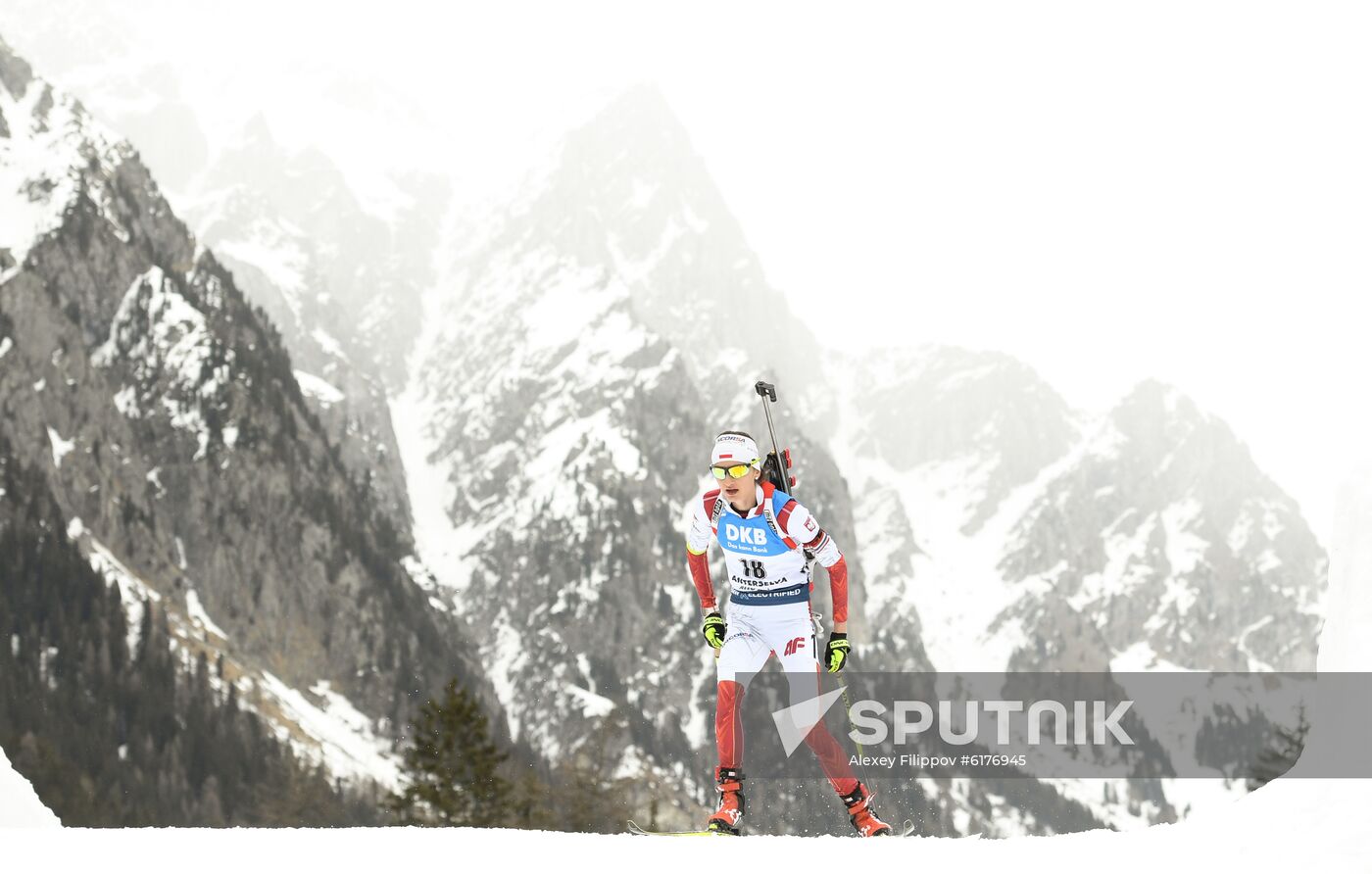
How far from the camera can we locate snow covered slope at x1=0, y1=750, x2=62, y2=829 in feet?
37.8

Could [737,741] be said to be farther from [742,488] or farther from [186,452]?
[186,452]

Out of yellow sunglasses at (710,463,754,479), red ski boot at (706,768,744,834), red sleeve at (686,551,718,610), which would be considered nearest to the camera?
red ski boot at (706,768,744,834)

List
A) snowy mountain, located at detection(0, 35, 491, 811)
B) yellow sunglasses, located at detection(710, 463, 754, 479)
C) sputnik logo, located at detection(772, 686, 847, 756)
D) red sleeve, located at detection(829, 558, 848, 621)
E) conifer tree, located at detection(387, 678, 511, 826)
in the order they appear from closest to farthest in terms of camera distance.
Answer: yellow sunglasses, located at detection(710, 463, 754, 479) → sputnik logo, located at detection(772, 686, 847, 756) → red sleeve, located at detection(829, 558, 848, 621) → conifer tree, located at detection(387, 678, 511, 826) → snowy mountain, located at detection(0, 35, 491, 811)

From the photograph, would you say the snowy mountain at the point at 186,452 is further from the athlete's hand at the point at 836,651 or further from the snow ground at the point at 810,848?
the snow ground at the point at 810,848

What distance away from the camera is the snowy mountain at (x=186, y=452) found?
136375mm

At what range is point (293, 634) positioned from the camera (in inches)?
5960

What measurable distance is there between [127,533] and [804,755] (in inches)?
3242

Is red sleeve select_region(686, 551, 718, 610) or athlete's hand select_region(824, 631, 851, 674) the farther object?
red sleeve select_region(686, 551, 718, 610)

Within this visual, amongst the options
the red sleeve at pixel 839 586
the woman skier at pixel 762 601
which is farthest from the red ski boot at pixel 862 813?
the red sleeve at pixel 839 586

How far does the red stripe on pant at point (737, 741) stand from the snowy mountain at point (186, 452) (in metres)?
121

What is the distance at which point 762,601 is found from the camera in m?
11.6

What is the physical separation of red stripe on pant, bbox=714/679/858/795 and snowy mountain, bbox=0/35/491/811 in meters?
121

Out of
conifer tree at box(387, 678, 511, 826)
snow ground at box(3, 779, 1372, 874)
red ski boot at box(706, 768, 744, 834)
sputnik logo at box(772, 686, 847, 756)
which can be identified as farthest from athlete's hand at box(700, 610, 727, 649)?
conifer tree at box(387, 678, 511, 826)

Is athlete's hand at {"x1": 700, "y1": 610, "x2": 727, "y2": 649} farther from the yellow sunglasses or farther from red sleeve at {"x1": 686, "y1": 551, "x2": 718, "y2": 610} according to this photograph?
the yellow sunglasses
